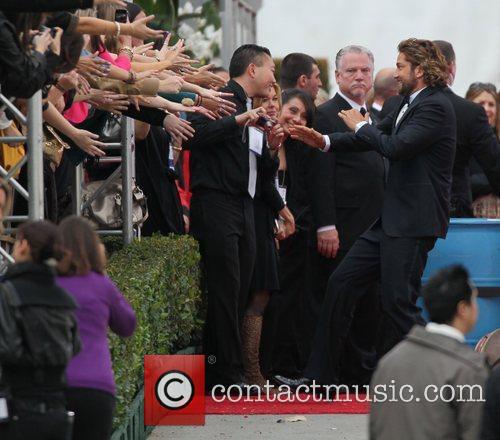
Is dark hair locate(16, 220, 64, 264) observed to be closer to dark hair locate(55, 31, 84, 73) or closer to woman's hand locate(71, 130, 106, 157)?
dark hair locate(55, 31, 84, 73)

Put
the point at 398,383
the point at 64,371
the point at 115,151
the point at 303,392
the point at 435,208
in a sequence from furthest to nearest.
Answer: the point at 115,151
the point at 303,392
the point at 435,208
the point at 64,371
the point at 398,383

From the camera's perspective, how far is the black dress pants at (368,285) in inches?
377

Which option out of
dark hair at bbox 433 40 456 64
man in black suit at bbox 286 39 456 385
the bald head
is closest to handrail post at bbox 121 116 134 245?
man in black suit at bbox 286 39 456 385

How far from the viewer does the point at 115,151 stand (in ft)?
36.1

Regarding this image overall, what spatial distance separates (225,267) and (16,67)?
12.9ft

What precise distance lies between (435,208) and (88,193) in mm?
2437

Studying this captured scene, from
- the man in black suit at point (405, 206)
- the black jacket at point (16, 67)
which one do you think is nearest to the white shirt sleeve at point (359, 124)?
the man in black suit at point (405, 206)

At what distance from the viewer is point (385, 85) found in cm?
1333

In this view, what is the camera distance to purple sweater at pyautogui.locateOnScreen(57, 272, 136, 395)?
20.0 feet

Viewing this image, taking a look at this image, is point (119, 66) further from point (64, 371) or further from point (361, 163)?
point (64, 371)

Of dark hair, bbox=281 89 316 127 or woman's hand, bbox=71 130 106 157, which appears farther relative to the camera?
dark hair, bbox=281 89 316 127

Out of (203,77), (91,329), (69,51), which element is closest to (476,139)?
(203,77)

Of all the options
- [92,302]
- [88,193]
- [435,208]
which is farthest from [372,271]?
[92,302]

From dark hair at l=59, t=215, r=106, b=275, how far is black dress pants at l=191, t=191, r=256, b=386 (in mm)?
4137
